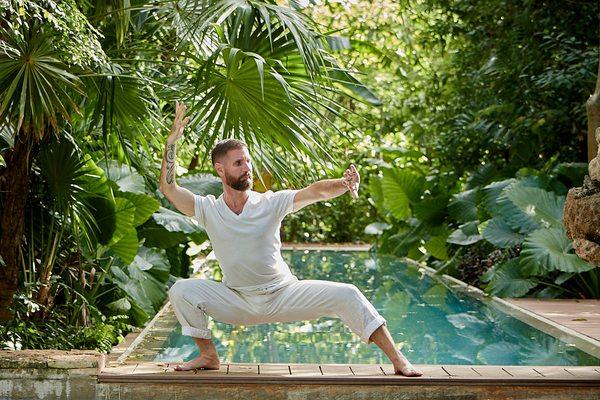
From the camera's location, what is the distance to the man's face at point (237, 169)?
4973 mm

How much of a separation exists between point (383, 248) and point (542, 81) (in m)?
7.09

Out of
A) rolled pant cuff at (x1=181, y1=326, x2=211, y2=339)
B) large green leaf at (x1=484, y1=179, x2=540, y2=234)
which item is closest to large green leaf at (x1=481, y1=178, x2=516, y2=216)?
large green leaf at (x1=484, y1=179, x2=540, y2=234)

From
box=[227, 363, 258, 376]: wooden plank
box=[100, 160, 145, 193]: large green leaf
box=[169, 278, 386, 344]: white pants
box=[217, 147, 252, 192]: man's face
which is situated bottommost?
box=[227, 363, 258, 376]: wooden plank

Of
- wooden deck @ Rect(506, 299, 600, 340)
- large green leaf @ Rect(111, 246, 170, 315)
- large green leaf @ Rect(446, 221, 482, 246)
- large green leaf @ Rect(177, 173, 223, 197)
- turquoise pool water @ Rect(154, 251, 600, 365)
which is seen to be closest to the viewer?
turquoise pool water @ Rect(154, 251, 600, 365)

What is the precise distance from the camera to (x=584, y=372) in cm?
501

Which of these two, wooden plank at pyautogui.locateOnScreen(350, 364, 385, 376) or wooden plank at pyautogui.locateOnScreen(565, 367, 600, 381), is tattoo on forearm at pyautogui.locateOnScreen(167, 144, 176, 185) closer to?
wooden plank at pyautogui.locateOnScreen(350, 364, 385, 376)

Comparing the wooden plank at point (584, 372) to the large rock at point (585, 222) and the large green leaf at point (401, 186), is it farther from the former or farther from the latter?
the large green leaf at point (401, 186)

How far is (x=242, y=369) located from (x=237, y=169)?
0.97 metres

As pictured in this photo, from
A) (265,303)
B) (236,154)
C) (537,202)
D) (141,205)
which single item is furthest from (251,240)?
(537,202)

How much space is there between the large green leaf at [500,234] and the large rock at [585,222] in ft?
17.2

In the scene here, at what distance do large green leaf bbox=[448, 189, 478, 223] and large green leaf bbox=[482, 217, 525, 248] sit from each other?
175 centimetres

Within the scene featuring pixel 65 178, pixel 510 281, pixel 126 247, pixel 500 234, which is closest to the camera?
pixel 65 178

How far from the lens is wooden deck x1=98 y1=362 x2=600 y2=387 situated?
4.71m

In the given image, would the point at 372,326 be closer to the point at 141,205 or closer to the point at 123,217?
the point at 123,217
